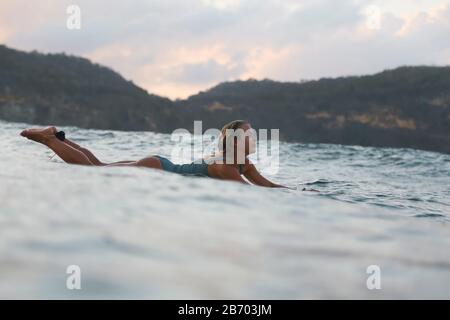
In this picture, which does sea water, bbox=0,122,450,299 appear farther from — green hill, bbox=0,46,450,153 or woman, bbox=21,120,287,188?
green hill, bbox=0,46,450,153

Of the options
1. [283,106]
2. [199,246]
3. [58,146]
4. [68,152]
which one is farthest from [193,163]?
[283,106]

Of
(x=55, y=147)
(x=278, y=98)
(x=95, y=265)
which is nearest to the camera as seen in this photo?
(x=95, y=265)

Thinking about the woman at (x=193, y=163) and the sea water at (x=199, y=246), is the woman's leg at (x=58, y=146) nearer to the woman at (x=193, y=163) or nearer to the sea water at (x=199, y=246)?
the woman at (x=193, y=163)

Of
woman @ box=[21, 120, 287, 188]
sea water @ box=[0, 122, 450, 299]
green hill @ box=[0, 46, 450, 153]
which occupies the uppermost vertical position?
green hill @ box=[0, 46, 450, 153]

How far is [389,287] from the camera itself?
202cm

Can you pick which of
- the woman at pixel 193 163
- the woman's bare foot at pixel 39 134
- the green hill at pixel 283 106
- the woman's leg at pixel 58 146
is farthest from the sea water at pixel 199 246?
the green hill at pixel 283 106

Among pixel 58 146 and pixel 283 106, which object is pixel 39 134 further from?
pixel 283 106

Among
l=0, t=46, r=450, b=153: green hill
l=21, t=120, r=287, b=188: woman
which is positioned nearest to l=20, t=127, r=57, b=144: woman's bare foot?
l=21, t=120, r=287, b=188: woman

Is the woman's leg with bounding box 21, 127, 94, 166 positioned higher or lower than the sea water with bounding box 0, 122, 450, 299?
higher

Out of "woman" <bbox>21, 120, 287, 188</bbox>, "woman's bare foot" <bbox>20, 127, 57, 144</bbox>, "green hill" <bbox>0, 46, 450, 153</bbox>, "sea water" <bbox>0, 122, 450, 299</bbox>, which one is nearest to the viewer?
"sea water" <bbox>0, 122, 450, 299</bbox>
